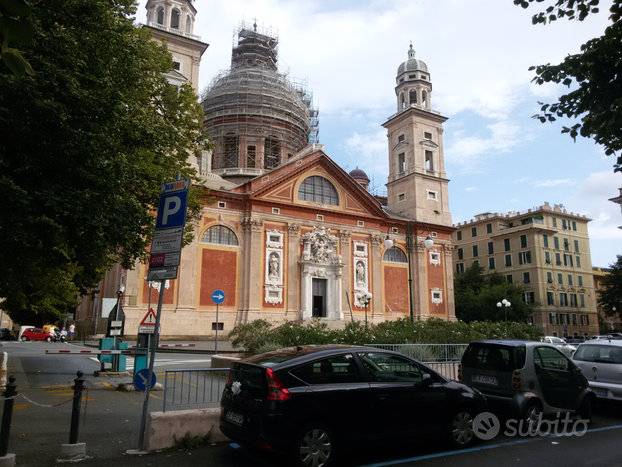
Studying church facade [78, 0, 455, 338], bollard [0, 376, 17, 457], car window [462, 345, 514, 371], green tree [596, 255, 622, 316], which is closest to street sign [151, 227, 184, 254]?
bollard [0, 376, 17, 457]

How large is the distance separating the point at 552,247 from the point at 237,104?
40448 millimetres

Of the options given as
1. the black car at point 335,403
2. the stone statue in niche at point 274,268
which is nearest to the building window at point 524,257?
the stone statue in niche at point 274,268

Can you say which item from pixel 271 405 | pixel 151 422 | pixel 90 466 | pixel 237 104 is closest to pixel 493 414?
pixel 271 405

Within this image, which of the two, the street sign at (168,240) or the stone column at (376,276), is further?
the stone column at (376,276)

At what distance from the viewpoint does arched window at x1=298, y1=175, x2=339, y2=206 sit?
115 feet

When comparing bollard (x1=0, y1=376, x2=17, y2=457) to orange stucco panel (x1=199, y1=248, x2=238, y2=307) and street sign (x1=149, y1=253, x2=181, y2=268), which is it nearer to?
street sign (x1=149, y1=253, x2=181, y2=268)

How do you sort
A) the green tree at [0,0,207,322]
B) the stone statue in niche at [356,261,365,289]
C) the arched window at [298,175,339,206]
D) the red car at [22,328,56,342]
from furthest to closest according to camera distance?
the red car at [22,328,56,342]
the stone statue in niche at [356,261,365,289]
the arched window at [298,175,339,206]
the green tree at [0,0,207,322]

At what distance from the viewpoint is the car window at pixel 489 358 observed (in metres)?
7.48

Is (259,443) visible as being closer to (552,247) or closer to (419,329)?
(419,329)

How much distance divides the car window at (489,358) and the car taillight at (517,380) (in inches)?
5.6

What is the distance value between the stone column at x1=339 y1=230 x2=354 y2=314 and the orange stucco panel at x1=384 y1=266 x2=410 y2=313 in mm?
3537

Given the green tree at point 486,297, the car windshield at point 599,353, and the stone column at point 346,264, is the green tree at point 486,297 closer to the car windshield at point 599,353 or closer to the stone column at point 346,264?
the stone column at point 346,264

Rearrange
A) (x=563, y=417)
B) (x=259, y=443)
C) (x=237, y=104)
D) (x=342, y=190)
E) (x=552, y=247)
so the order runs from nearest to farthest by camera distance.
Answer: (x=259, y=443), (x=563, y=417), (x=342, y=190), (x=237, y=104), (x=552, y=247)

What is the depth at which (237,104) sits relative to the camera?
41500 millimetres
